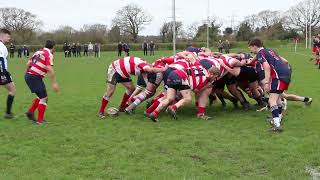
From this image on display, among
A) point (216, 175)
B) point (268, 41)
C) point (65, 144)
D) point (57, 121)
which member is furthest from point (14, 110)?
point (268, 41)

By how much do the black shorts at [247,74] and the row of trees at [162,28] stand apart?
67.2 metres

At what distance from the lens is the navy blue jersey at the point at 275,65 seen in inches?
365

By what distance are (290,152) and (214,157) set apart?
1183 millimetres

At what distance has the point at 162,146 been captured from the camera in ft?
26.8

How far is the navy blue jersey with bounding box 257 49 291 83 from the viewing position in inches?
365

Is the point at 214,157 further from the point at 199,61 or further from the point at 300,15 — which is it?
the point at 300,15

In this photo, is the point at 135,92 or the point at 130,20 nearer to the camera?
the point at 135,92

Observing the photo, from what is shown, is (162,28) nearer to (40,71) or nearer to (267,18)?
(267,18)

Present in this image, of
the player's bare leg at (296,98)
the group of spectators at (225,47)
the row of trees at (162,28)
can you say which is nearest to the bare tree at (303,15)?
the row of trees at (162,28)

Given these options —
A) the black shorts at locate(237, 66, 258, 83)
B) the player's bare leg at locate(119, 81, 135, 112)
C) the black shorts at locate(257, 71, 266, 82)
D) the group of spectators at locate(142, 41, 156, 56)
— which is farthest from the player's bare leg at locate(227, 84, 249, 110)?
the group of spectators at locate(142, 41, 156, 56)

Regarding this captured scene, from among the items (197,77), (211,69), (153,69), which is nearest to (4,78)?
(153,69)

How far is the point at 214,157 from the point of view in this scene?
742cm

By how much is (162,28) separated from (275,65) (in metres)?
79.7

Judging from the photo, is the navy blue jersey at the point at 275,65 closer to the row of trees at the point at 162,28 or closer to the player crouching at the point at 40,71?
the player crouching at the point at 40,71
